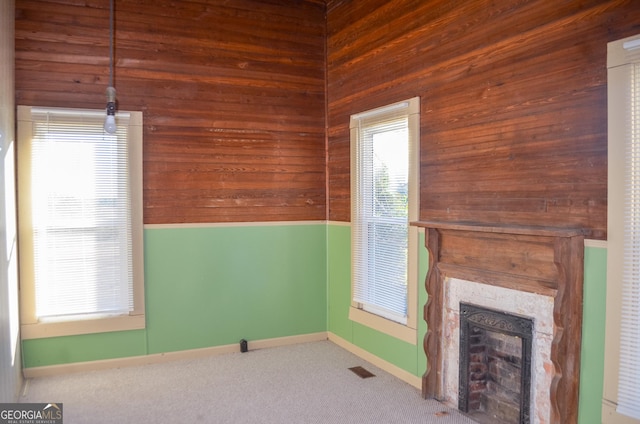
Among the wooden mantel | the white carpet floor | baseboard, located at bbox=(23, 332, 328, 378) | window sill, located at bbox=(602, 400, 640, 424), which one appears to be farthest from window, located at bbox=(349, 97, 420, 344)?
window sill, located at bbox=(602, 400, 640, 424)

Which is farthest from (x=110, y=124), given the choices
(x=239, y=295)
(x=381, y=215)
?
(x=381, y=215)

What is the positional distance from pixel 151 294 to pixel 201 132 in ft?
4.77

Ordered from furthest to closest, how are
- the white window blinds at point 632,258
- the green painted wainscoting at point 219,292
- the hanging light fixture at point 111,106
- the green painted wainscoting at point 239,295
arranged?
1. the green painted wainscoting at point 219,292
2. the green painted wainscoting at point 239,295
3. the hanging light fixture at point 111,106
4. the white window blinds at point 632,258

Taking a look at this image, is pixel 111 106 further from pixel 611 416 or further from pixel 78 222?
pixel 611 416

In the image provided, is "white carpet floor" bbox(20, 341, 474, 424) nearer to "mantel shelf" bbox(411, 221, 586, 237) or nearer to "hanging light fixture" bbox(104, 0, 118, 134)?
"mantel shelf" bbox(411, 221, 586, 237)

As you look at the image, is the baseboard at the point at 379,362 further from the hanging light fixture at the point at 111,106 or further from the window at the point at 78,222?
the hanging light fixture at the point at 111,106

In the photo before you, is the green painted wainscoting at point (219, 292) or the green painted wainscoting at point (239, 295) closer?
the green painted wainscoting at point (239, 295)

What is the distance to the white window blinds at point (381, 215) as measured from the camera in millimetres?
3699

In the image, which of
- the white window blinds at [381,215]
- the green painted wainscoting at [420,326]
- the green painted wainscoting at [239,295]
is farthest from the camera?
the green painted wainscoting at [239,295]

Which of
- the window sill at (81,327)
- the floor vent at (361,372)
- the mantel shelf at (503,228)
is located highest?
the mantel shelf at (503,228)

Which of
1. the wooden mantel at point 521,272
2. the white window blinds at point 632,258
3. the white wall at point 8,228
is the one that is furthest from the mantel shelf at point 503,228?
the white wall at point 8,228

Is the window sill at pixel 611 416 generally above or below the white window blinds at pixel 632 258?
below

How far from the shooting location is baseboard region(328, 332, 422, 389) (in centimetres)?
357

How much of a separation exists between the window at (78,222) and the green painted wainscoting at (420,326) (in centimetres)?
173
